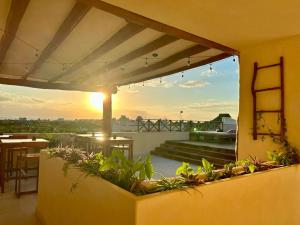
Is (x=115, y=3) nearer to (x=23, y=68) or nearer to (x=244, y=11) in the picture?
(x=244, y=11)

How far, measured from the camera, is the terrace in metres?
1.79

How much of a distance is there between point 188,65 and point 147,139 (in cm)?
496

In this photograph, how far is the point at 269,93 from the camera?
361cm

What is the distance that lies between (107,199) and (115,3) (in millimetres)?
1857

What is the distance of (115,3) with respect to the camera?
250cm

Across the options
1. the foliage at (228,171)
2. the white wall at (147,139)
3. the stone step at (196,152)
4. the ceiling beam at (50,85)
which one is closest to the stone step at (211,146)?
the stone step at (196,152)

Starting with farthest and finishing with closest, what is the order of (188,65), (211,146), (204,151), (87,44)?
(211,146) → (204,151) → (188,65) → (87,44)

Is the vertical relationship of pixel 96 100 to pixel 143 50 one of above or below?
below

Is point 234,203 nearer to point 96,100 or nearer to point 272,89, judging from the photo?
point 272,89

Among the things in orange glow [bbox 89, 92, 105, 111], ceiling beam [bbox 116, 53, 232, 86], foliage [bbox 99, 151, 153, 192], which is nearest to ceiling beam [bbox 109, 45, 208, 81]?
ceiling beam [bbox 116, 53, 232, 86]

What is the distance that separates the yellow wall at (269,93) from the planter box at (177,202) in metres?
0.75

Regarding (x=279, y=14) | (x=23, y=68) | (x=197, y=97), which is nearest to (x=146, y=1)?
(x=279, y=14)

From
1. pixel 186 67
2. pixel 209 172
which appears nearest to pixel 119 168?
pixel 209 172

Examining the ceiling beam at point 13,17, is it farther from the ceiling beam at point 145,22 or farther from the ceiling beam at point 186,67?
the ceiling beam at point 186,67
